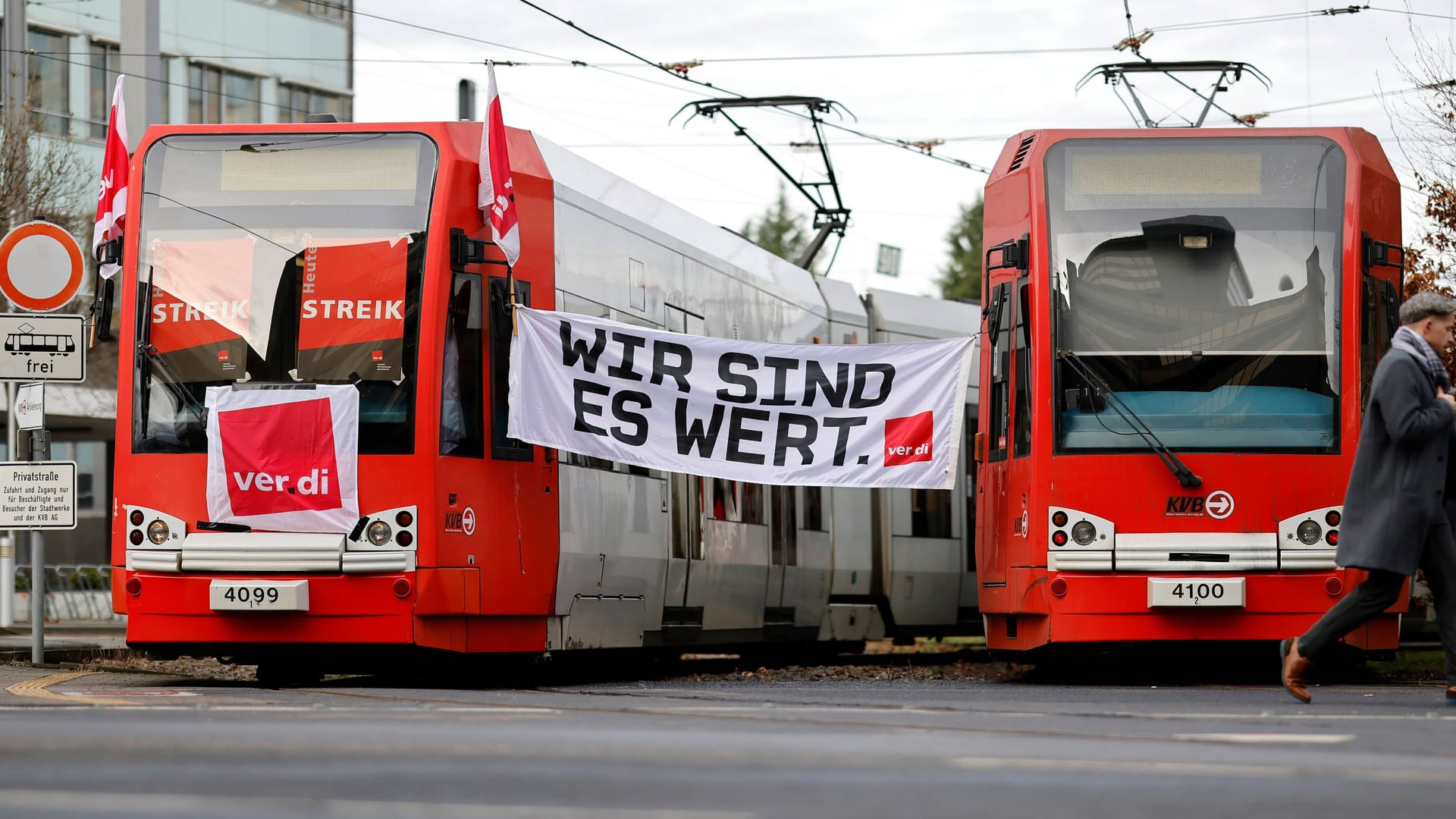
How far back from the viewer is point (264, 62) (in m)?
39.7

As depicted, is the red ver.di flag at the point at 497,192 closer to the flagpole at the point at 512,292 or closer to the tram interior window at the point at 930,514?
the flagpole at the point at 512,292

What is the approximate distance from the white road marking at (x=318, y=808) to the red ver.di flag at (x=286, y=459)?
6447mm

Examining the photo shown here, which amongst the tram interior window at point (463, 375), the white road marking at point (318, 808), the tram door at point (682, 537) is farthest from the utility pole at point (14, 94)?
the white road marking at point (318, 808)

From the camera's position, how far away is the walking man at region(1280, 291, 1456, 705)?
400 inches

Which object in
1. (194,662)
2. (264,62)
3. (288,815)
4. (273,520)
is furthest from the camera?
(264,62)

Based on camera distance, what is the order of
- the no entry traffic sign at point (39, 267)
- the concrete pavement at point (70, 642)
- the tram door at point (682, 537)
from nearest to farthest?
the no entry traffic sign at point (39, 267) < the tram door at point (682, 537) < the concrete pavement at point (70, 642)

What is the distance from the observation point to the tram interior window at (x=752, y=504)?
1672 centimetres

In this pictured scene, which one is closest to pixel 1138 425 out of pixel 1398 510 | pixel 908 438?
pixel 908 438

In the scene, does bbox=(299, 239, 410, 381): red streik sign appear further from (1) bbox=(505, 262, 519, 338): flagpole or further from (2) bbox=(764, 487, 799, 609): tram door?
(2) bbox=(764, 487, 799, 609): tram door

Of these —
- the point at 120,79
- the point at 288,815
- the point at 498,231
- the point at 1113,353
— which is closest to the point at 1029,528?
the point at 1113,353

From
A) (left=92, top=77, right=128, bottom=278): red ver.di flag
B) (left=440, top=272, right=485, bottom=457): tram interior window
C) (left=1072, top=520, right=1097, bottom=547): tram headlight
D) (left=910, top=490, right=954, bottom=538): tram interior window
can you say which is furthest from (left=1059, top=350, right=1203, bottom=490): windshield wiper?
(left=910, top=490, right=954, bottom=538): tram interior window

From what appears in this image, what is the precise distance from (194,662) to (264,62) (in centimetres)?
2446

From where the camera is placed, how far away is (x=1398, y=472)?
33.6 feet

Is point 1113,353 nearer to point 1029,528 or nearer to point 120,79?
point 1029,528
